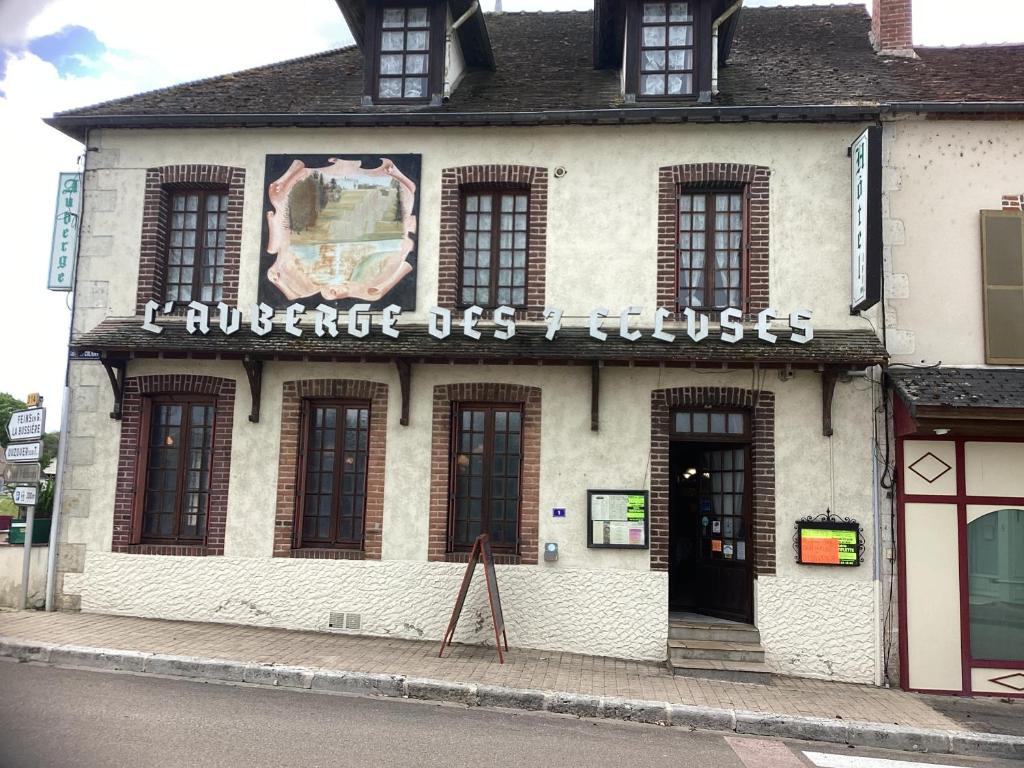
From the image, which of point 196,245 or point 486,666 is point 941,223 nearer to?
point 486,666

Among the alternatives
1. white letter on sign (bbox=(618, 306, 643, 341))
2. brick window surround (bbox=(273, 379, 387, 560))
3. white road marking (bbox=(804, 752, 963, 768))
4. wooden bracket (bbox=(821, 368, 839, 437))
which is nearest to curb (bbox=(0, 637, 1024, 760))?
white road marking (bbox=(804, 752, 963, 768))

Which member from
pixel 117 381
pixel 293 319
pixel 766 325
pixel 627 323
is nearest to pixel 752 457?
pixel 766 325

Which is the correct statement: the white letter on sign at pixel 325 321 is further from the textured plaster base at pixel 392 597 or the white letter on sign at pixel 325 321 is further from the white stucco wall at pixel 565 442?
the textured plaster base at pixel 392 597

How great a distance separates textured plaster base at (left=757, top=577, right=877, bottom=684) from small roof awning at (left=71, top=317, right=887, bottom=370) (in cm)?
256

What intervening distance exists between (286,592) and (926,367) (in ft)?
26.7

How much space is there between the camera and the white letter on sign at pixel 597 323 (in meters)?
9.08

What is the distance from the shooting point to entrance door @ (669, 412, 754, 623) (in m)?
9.29

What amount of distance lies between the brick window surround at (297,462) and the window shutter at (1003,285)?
7.32 metres

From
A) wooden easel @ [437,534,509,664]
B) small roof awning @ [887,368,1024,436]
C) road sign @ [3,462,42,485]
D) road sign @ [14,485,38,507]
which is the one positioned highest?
small roof awning @ [887,368,1024,436]

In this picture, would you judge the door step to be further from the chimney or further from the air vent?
the chimney

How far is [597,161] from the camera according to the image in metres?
9.66

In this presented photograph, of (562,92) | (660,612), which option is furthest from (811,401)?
(562,92)

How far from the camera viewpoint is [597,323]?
9164 mm

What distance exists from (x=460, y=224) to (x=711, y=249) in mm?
3227
